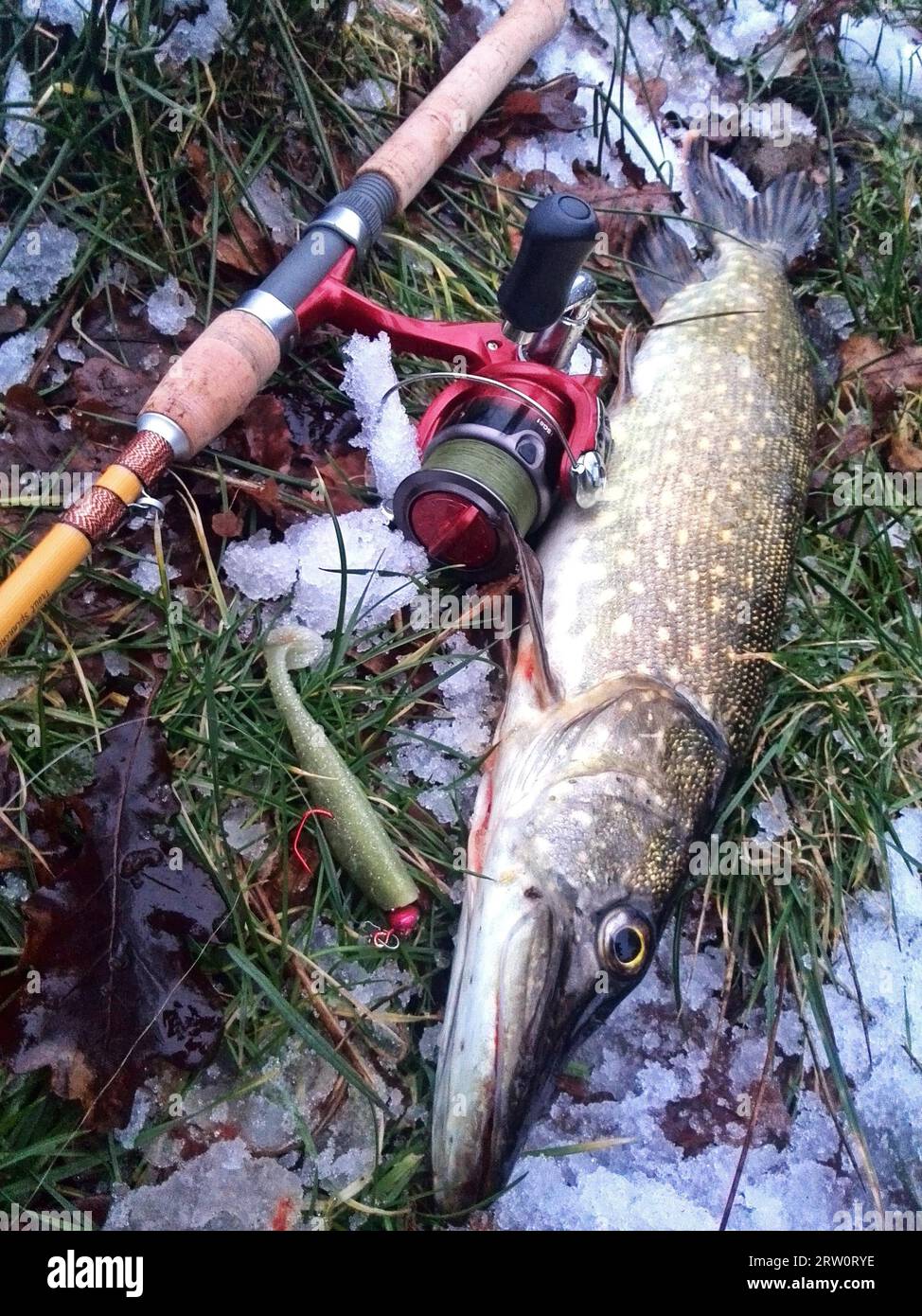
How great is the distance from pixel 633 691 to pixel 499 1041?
0.68m

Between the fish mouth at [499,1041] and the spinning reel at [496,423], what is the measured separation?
685 millimetres

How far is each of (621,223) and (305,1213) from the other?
2.41 meters

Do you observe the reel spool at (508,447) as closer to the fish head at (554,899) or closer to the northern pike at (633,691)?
the northern pike at (633,691)

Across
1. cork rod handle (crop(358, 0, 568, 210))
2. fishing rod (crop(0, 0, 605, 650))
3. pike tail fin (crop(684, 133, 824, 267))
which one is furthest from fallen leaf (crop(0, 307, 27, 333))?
pike tail fin (crop(684, 133, 824, 267))

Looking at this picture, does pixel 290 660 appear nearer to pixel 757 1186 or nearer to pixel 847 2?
pixel 757 1186

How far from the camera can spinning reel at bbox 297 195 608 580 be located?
1736 mm

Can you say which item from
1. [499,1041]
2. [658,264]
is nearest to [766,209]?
[658,264]

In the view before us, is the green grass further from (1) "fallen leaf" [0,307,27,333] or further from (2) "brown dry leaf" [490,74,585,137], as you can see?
(2) "brown dry leaf" [490,74,585,137]

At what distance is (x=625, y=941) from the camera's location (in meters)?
1.65

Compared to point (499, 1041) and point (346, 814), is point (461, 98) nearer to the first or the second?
point (346, 814)

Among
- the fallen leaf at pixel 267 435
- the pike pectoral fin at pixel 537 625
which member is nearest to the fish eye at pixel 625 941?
the pike pectoral fin at pixel 537 625

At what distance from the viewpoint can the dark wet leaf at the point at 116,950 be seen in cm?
150

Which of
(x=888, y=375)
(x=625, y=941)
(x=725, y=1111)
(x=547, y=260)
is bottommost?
(x=725, y=1111)

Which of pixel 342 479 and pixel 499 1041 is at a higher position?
pixel 342 479
